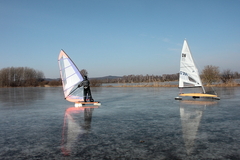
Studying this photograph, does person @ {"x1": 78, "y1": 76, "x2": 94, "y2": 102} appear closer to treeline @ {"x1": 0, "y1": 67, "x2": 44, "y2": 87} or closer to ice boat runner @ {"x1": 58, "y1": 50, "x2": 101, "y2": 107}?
ice boat runner @ {"x1": 58, "y1": 50, "x2": 101, "y2": 107}

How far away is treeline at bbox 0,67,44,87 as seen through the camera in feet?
203

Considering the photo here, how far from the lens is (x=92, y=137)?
495 cm

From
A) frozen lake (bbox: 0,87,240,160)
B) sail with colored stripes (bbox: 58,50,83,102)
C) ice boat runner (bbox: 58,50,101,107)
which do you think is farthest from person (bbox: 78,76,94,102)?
frozen lake (bbox: 0,87,240,160)

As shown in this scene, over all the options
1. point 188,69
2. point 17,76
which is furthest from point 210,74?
point 17,76

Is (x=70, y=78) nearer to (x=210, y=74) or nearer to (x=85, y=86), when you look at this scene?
(x=85, y=86)

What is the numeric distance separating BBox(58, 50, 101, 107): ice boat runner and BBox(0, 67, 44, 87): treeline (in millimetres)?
52134

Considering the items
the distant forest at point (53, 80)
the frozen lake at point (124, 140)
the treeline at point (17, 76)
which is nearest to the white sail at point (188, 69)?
the frozen lake at point (124, 140)

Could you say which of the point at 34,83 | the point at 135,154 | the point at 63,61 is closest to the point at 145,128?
the point at 135,154

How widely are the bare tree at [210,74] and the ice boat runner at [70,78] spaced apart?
90.4ft

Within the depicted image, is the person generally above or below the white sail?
below

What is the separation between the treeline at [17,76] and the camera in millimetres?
61903

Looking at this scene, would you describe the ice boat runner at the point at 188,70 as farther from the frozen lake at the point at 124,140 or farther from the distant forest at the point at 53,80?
the distant forest at the point at 53,80

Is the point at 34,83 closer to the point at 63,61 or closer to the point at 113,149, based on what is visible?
the point at 63,61

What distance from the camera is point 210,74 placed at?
1344 inches
